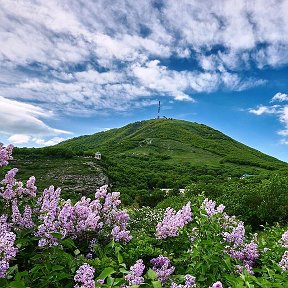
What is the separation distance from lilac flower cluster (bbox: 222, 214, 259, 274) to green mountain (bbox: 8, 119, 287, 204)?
30.2m

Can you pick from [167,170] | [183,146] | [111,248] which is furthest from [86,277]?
[183,146]

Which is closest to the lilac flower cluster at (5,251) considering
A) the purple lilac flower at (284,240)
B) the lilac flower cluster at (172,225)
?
the lilac flower cluster at (172,225)

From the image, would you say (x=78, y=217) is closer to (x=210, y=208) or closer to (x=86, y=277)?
(x=86, y=277)

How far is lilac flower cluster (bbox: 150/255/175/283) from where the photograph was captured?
3658 mm

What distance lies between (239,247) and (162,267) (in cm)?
107

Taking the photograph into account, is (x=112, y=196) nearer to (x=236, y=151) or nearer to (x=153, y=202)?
(x=153, y=202)

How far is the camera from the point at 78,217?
3986 millimetres

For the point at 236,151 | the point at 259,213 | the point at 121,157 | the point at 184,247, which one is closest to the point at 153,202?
the point at 259,213

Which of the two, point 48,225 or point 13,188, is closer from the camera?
Result: point 48,225

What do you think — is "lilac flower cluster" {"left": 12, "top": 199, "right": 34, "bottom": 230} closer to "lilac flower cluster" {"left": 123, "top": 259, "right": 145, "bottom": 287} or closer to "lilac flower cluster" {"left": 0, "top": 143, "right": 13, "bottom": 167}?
"lilac flower cluster" {"left": 0, "top": 143, "right": 13, "bottom": 167}

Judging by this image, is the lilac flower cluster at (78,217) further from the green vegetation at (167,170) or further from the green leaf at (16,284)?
the green vegetation at (167,170)

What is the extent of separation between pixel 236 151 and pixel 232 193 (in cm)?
9534

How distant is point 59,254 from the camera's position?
324 cm

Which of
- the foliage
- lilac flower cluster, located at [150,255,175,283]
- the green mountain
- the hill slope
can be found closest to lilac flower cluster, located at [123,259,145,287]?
the foliage
